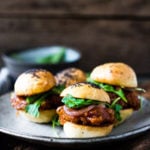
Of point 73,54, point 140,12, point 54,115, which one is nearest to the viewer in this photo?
point 54,115

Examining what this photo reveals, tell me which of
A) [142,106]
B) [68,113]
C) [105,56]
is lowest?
[105,56]

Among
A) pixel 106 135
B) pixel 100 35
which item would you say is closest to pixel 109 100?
pixel 106 135

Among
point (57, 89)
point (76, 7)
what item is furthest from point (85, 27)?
point (57, 89)

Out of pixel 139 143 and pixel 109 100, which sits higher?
pixel 109 100

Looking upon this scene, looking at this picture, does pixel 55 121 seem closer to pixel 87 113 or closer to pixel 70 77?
pixel 87 113

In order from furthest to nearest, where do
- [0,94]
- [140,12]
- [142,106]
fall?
1. [140,12]
2. [0,94]
3. [142,106]

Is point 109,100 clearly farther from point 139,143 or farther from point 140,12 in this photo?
point 140,12
